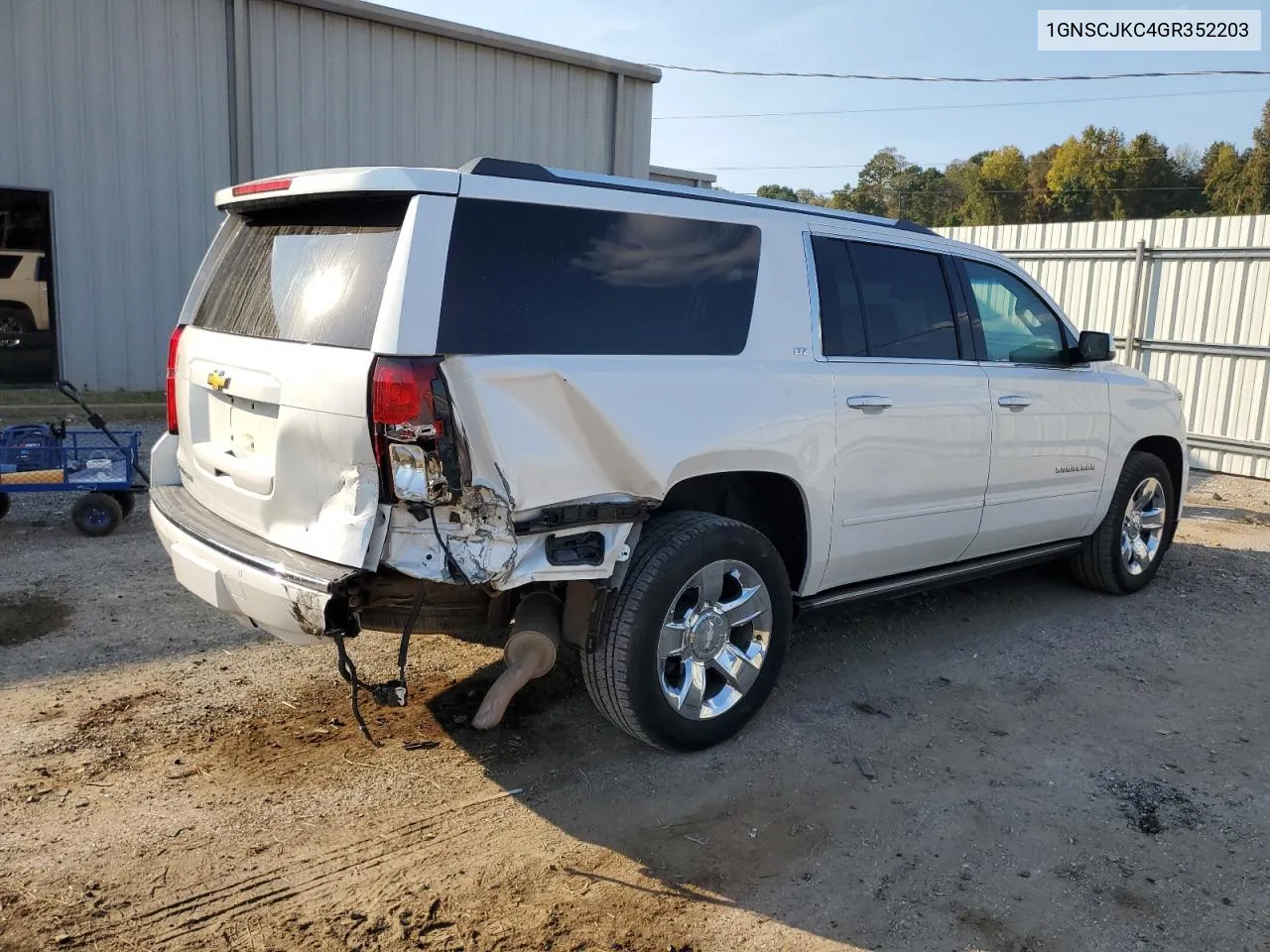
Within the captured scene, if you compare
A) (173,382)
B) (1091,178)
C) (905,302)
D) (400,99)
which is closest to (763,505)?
(905,302)

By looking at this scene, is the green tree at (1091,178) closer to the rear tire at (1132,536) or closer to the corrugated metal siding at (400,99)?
the corrugated metal siding at (400,99)

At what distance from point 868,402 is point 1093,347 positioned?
6.34 ft

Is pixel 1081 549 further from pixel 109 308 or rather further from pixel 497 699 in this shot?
pixel 109 308

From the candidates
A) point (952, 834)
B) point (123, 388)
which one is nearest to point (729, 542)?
point (952, 834)

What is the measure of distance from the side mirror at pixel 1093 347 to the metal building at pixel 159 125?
9.66 meters

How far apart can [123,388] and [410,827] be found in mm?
9850

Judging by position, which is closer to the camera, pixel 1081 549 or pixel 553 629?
pixel 553 629

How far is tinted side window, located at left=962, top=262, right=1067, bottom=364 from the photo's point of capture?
5.21 metres

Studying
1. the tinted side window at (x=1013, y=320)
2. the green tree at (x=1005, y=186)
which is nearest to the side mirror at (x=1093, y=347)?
the tinted side window at (x=1013, y=320)

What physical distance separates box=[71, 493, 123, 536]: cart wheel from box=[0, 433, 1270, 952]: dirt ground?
127 centimetres

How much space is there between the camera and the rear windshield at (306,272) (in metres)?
3.26

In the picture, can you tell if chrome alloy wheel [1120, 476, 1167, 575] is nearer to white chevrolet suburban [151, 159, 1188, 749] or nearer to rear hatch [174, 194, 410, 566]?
white chevrolet suburban [151, 159, 1188, 749]

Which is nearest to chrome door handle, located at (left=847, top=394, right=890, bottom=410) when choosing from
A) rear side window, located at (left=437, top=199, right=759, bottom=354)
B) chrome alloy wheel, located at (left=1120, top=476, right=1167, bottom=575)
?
rear side window, located at (left=437, top=199, right=759, bottom=354)

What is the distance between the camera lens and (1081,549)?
242 inches
